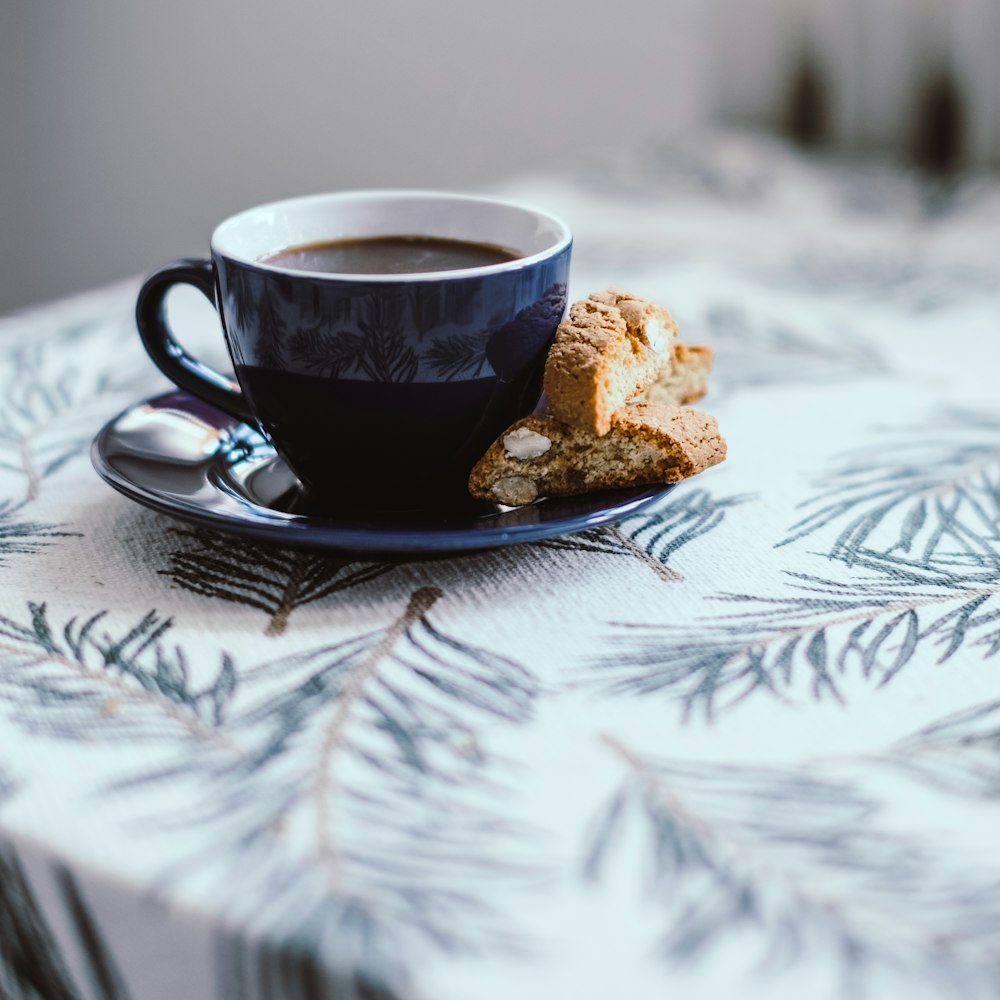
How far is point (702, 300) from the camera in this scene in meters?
0.83

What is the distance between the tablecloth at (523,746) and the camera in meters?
0.26

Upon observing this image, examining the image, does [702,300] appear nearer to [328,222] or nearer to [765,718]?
[328,222]

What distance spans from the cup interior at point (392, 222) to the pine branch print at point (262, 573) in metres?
0.12

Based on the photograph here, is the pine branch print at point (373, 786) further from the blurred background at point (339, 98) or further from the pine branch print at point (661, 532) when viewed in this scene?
the blurred background at point (339, 98)

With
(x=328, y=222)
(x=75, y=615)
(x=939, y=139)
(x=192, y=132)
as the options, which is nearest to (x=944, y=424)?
(x=328, y=222)

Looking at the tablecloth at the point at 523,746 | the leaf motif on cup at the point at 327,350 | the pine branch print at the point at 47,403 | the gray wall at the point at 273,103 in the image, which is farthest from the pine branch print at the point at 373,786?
the gray wall at the point at 273,103

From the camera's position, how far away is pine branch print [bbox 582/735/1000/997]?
25cm

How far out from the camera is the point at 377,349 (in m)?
0.42

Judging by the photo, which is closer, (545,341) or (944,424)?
(545,341)

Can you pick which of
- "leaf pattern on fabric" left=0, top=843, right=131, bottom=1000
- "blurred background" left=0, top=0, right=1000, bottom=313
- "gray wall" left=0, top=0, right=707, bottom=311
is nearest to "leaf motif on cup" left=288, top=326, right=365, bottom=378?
"leaf pattern on fabric" left=0, top=843, right=131, bottom=1000

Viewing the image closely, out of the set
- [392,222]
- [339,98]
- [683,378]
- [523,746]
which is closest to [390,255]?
[392,222]

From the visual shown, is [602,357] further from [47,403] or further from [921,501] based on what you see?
[47,403]

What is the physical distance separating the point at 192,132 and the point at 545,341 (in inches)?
77.6

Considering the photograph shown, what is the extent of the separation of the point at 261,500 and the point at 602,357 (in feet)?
0.49
